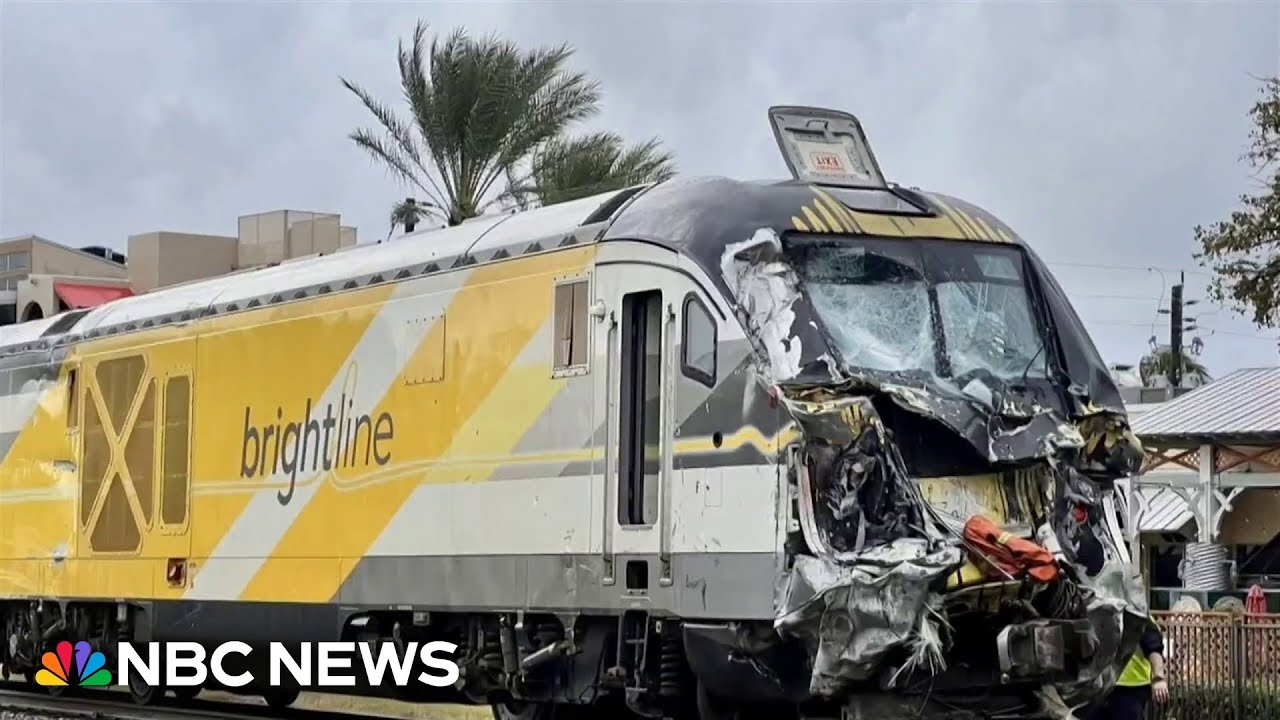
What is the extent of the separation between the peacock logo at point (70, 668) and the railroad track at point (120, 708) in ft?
0.68

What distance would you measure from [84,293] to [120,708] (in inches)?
1084

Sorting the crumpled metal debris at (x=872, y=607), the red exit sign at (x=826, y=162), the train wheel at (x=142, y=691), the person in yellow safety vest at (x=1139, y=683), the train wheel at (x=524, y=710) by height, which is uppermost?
the red exit sign at (x=826, y=162)

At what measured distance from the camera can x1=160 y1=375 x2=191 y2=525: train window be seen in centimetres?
1775

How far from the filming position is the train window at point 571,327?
13281mm

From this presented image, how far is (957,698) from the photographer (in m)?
12.0

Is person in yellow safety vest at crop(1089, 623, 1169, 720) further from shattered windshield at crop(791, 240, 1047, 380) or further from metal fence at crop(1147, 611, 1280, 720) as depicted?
metal fence at crop(1147, 611, 1280, 720)

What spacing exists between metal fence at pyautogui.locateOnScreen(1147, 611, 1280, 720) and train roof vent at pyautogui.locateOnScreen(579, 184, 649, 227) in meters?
7.43

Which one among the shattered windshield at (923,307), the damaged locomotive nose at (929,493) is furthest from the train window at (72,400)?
the shattered windshield at (923,307)

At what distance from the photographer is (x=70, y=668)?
20.4 metres

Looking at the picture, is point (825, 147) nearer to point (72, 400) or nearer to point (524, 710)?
point (524, 710)

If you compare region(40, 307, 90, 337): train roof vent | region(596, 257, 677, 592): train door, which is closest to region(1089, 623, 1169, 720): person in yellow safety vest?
region(596, 257, 677, 592): train door

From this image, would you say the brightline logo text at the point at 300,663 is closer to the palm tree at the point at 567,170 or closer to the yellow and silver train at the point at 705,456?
the yellow and silver train at the point at 705,456

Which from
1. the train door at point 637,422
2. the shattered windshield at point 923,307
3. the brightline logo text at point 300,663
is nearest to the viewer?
the shattered windshield at point 923,307

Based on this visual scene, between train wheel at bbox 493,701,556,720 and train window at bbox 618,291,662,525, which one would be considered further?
train wheel at bbox 493,701,556,720
